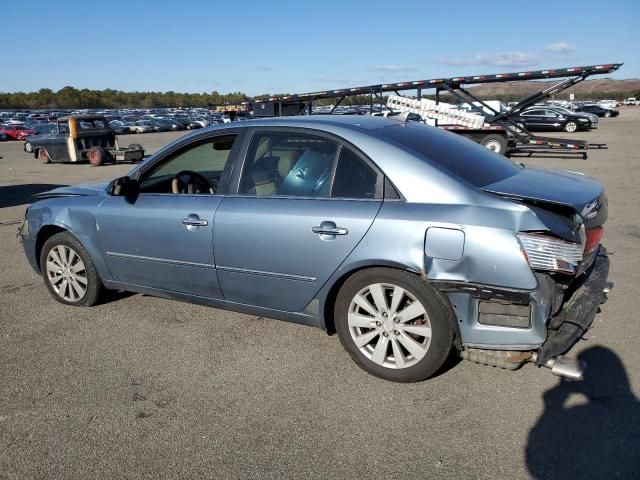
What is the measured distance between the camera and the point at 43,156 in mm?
20062

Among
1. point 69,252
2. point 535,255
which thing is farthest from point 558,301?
point 69,252

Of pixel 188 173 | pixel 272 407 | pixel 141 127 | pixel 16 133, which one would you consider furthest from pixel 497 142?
pixel 141 127

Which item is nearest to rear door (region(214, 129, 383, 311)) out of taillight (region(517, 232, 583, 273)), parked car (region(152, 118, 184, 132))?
taillight (region(517, 232, 583, 273))

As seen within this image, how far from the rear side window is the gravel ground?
1146mm

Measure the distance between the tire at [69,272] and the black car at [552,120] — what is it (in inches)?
1154

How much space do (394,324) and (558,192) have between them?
4.17 feet

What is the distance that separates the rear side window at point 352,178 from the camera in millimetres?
3309

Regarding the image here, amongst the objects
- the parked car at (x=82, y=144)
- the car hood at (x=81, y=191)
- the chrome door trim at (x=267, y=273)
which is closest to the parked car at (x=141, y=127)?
the parked car at (x=82, y=144)

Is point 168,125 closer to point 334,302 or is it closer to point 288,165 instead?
point 288,165

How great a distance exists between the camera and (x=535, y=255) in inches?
111

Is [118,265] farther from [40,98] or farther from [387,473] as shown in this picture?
[40,98]

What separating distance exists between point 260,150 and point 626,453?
2818 millimetres

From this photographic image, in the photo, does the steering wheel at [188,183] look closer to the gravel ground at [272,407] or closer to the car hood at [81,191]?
the car hood at [81,191]

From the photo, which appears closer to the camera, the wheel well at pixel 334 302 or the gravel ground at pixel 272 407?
the gravel ground at pixel 272 407
